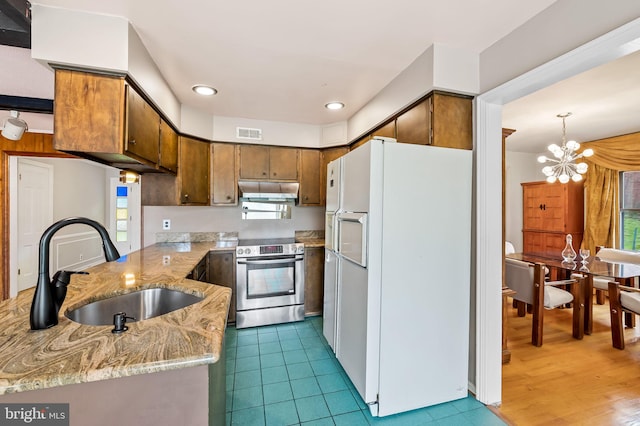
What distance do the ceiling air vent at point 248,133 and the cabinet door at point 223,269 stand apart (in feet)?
4.77

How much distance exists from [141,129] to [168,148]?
2.29 ft

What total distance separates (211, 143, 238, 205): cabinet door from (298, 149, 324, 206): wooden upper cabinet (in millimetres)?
853

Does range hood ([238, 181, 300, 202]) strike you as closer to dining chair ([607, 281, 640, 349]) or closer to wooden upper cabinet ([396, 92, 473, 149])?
wooden upper cabinet ([396, 92, 473, 149])

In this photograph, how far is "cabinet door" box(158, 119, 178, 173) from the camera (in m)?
2.53

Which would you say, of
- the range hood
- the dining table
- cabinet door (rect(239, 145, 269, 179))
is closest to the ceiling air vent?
cabinet door (rect(239, 145, 269, 179))

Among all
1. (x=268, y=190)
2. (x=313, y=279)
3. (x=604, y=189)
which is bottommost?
(x=313, y=279)

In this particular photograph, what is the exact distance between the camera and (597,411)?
6.30 ft

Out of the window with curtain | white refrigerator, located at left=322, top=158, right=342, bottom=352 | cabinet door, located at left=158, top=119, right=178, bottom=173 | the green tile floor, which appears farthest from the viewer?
the window with curtain

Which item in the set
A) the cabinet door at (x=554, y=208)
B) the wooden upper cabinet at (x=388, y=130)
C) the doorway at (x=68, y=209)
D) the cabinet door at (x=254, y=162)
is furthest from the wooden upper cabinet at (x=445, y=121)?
the cabinet door at (x=554, y=208)

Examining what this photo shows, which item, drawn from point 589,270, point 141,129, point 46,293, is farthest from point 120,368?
point 589,270

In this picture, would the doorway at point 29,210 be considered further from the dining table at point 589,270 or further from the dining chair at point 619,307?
the dining chair at point 619,307

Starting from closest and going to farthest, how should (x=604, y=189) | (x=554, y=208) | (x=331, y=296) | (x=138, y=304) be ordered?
1. (x=138, y=304)
2. (x=331, y=296)
3. (x=604, y=189)
4. (x=554, y=208)

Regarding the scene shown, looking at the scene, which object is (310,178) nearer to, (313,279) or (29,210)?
(313,279)

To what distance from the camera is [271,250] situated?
322 cm
